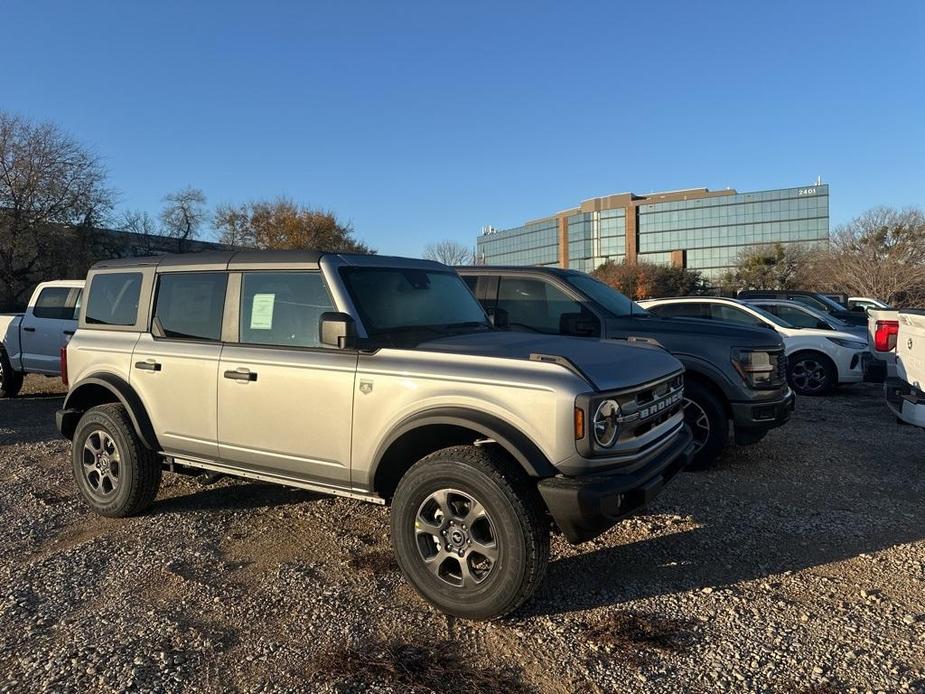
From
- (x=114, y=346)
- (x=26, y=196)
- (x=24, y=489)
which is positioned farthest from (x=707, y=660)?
(x=26, y=196)

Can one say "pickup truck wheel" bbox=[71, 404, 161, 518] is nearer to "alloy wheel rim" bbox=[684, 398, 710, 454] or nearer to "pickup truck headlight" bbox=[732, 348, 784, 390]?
"alloy wheel rim" bbox=[684, 398, 710, 454]

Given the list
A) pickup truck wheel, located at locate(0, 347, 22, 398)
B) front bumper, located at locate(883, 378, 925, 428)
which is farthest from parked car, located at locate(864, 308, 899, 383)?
pickup truck wheel, located at locate(0, 347, 22, 398)

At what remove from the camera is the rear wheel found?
34.5ft

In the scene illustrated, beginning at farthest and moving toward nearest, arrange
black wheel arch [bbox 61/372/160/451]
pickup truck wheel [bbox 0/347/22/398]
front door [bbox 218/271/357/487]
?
pickup truck wheel [bbox 0/347/22/398] < black wheel arch [bbox 61/372/160/451] < front door [bbox 218/271/357/487]

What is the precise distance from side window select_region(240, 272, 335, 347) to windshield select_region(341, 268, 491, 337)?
0.23m

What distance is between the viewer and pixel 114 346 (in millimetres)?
4906

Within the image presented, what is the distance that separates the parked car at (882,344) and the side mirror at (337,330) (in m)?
5.94

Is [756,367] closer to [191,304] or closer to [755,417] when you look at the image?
[755,417]

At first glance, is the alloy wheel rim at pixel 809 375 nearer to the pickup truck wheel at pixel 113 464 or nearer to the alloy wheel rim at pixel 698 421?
the alloy wheel rim at pixel 698 421

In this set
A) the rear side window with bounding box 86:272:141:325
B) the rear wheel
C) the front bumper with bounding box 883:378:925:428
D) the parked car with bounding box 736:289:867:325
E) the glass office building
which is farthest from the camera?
the glass office building

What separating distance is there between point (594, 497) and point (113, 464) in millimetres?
3766

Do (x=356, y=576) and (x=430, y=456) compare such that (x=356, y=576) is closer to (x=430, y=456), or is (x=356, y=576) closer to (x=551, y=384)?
(x=430, y=456)

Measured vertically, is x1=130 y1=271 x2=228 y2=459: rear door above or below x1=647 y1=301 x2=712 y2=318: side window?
below

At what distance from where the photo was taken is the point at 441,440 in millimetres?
3703
